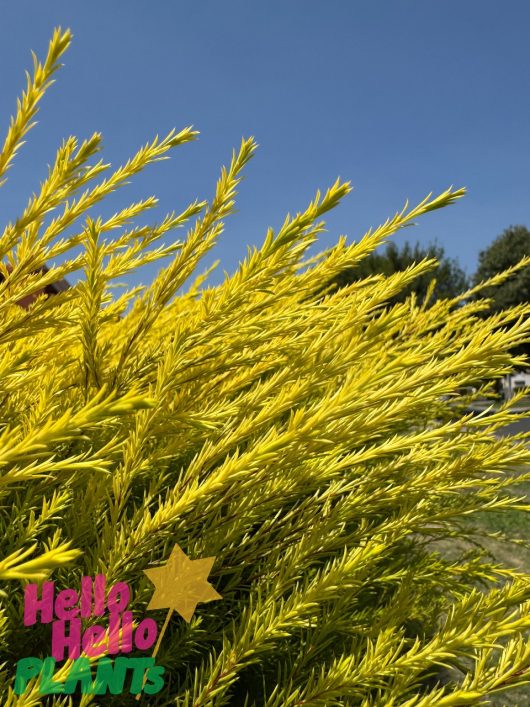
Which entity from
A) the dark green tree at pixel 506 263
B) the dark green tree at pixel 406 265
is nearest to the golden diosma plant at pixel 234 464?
the dark green tree at pixel 406 265

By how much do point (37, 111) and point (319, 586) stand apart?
104 cm

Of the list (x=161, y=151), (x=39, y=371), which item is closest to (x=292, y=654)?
(x=39, y=371)

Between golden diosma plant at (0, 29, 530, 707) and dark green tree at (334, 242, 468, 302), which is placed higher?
dark green tree at (334, 242, 468, 302)

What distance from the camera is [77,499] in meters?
1.27

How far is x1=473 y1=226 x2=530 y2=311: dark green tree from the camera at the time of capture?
35938mm

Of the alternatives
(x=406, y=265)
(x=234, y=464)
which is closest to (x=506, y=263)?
(x=406, y=265)

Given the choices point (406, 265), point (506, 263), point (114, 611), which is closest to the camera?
point (114, 611)

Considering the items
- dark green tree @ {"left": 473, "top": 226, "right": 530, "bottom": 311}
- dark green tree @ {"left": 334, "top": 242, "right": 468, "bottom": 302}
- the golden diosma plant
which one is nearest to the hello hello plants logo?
the golden diosma plant

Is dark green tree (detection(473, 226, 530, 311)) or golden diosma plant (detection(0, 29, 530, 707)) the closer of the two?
golden diosma plant (detection(0, 29, 530, 707))

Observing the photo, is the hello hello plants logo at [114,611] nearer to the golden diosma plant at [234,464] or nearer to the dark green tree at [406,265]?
the golden diosma plant at [234,464]

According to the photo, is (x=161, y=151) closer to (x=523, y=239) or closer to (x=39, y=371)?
(x=39, y=371)

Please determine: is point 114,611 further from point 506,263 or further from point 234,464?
point 506,263

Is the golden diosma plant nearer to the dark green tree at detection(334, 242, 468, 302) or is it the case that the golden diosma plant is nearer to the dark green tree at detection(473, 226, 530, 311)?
the dark green tree at detection(334, 242, 468, 302)

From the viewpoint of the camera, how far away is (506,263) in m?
36.8
